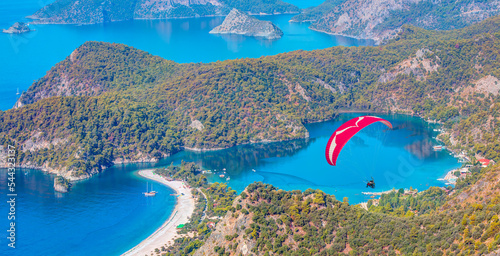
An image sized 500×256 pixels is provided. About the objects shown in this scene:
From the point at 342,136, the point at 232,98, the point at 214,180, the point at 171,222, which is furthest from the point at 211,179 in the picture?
the point at 342,136

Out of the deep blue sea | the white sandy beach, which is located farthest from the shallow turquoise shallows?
the white sandy beach

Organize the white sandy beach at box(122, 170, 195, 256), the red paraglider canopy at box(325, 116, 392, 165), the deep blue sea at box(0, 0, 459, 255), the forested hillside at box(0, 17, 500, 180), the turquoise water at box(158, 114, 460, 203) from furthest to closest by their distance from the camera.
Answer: the forested hillside at box(0, 17, 500, 180), the turquoise water at box(158, 114, 460, 203), the deep blue sea at box(0, 0, 459, 255), the white sandy beach at box(122, 170, 195, 256), the red paraglider canopy at box(325, 116, 392, 165)

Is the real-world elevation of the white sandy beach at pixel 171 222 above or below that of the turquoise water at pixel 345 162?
Result: below

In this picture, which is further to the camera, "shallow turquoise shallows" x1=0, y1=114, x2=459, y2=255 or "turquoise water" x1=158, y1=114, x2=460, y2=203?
"turquoise water" x1=158, y1=114, x2=460, y2=203

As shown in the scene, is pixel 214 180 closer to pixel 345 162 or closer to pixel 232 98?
pixel 345 162

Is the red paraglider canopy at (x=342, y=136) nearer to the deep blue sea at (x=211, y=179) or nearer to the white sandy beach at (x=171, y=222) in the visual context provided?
the white sandy beach at (x=171, y=222)

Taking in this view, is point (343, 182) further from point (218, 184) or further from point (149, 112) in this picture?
point (149, 112)

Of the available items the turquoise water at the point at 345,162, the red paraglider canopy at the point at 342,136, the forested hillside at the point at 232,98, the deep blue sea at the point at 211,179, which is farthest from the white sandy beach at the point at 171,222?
the red paraglider canopy at the point at 342,136

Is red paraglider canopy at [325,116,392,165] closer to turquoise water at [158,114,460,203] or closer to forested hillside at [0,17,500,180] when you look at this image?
turquoise water at [158,114,460,203]
